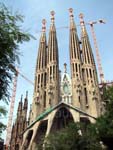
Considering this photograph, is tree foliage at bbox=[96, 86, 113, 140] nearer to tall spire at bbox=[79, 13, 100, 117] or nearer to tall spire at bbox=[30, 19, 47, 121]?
tall spire at bbox=[79, 13, 100, 117]

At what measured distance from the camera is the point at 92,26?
66.4 m

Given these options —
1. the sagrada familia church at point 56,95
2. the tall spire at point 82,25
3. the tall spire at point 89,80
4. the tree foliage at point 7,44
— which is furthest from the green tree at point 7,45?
the tall spire at point 82,25

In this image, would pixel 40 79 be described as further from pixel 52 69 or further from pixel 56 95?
pixel 56 95

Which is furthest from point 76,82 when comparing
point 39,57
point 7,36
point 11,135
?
point 7,36

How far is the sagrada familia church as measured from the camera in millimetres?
36719

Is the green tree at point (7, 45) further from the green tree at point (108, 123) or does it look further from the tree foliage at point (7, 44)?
the green tree at point (108, 123)

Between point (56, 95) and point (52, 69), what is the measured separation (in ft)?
18.8

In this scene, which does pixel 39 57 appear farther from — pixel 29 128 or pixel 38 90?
pixel 29 128

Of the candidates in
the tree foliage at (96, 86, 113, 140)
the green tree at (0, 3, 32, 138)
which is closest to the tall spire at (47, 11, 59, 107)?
the tree foliage at (96, 86, 113, 140)

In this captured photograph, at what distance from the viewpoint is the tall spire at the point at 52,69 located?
→ 41781 millimetres

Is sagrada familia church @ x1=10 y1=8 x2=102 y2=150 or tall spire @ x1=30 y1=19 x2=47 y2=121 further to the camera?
tall spire @ x1=30 y1=19 x2=47 y2=121

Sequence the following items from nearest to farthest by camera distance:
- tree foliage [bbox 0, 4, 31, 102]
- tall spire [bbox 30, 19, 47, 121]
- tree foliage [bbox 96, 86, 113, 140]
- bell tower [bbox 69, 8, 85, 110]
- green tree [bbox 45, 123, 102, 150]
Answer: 1. tree foliage [bbox 0, 4, 31, 102]
2. tree foliage [bbox 96, 86, 113, 140]
3. green tree [bbox 45, 123, 102, 150]
4. bell tower [bbox 69, 8, 85, 110]
5. tall spire [bbox 30, 19, 47, 121]

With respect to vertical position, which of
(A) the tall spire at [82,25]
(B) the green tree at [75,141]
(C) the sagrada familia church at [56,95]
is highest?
(A) the tall spire at [82,25]

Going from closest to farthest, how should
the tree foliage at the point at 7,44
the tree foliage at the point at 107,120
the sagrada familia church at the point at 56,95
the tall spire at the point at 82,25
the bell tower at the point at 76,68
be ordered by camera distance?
the tree foliage at the point at 7,44
the tree foliage at the point at 107,120
the sagrada familia church at the point at 56,95
the bell tower at the point at 76,68
the tall spire at the point at 82,25
